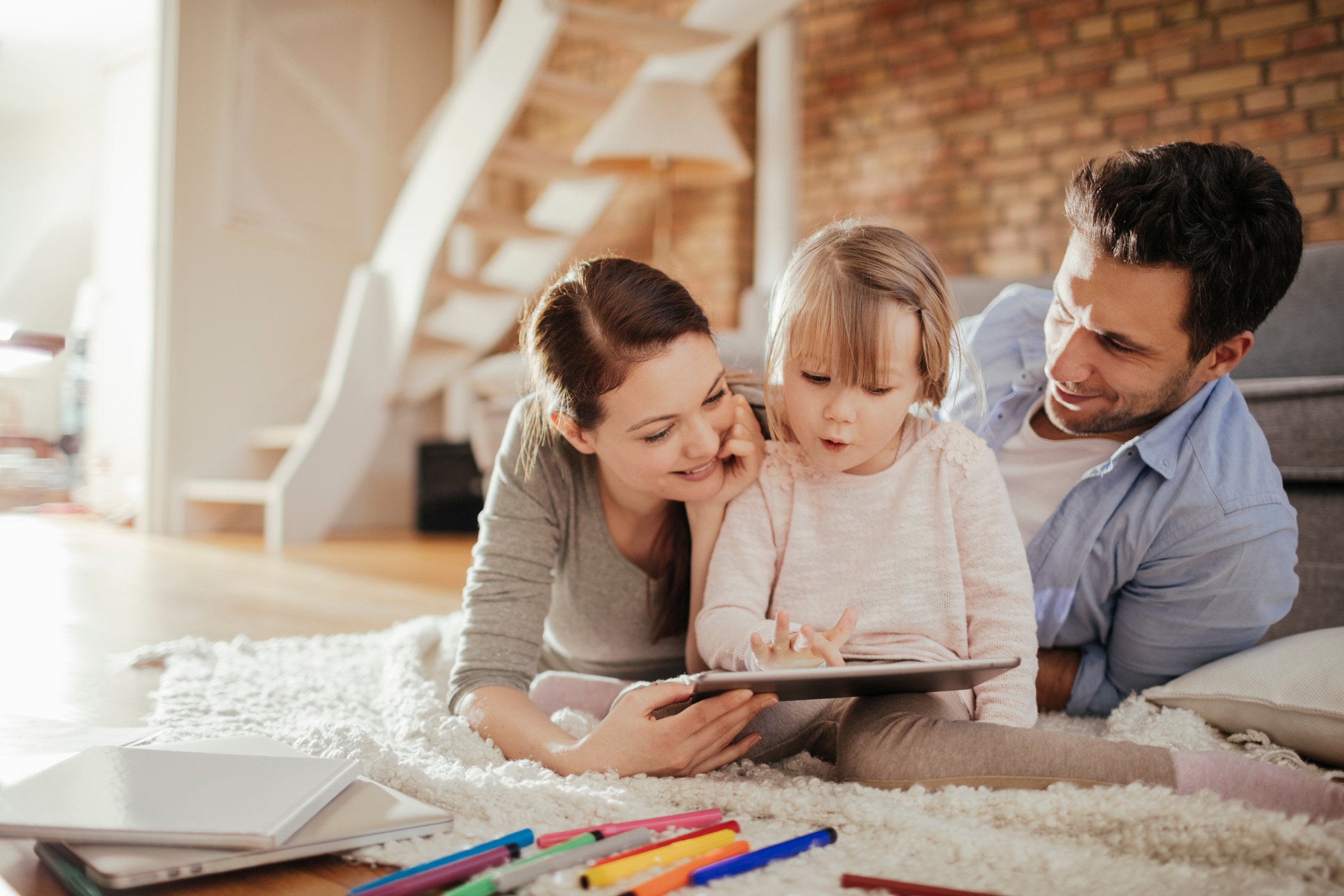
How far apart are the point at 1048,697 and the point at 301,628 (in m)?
1.41

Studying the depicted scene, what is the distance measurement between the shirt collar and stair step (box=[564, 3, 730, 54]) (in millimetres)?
2351

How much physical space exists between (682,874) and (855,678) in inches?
8.8

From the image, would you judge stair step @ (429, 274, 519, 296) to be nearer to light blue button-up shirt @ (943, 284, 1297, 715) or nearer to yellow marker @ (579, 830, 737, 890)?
light blue button-up shirt @ (943, 284, 1297, 715)

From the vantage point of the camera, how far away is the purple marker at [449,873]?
2.05ft

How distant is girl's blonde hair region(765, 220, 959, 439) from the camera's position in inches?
39.5

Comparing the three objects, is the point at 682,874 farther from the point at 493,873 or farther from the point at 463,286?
the point at 463,286

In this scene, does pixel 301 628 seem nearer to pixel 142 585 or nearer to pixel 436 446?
pixel 142 585

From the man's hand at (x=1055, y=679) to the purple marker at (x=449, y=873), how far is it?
858mm

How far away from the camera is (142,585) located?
244 centimetres

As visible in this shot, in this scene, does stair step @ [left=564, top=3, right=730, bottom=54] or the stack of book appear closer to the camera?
the stack of book

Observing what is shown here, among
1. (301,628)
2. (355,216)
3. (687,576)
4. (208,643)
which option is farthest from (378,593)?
(355,216)

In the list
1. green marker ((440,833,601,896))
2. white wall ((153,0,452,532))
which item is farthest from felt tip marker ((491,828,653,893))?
white wall ((153,0,452,532))

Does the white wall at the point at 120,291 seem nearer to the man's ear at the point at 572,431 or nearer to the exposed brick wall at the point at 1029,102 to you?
the exposed brick wall at the point at 1029,102

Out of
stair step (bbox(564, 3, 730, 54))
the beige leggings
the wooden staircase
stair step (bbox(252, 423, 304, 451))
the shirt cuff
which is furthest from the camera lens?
stair step (bbox(252, 423, 304, 451))
